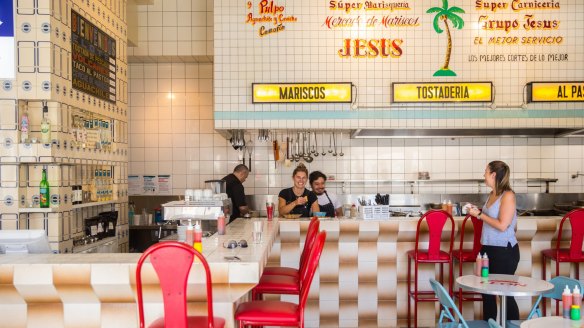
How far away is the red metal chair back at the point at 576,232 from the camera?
5.03 meters

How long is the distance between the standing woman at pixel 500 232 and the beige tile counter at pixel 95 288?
2.19 m

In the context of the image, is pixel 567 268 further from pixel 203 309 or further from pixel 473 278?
pixel 203 309

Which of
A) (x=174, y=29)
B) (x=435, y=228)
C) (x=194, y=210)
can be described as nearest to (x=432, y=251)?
(x=435, y=228)

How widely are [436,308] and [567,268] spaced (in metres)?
1.38

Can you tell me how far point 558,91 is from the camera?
22.1 ft

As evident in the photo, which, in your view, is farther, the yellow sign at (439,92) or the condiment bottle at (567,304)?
the yellow sign at (439,92)

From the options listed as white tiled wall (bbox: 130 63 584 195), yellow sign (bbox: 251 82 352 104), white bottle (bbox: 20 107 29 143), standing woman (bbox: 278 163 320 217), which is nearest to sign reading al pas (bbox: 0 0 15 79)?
white bottle (bbox: 20 107 29 143)

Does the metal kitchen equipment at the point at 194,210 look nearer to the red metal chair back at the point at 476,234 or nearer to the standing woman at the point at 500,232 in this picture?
the standing woman at the point at 500,232

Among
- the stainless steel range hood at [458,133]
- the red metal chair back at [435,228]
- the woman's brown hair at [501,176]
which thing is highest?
the stainless steel range hood at [458,133]

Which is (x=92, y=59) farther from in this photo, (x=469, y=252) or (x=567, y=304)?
(x=567, y=304)

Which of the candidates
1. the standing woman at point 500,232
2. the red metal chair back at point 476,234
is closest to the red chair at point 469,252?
the red metal chair back at point 476,234

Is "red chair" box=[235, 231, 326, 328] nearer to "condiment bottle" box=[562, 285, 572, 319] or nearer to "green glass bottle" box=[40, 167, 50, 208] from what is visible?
"condiment bottle" box=[562, 285, 572, 319]

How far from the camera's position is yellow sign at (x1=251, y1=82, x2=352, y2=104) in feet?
22.0

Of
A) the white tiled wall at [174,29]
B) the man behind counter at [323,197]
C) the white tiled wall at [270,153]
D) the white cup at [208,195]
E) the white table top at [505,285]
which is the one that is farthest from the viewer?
the white tiled wall at [270,153]
